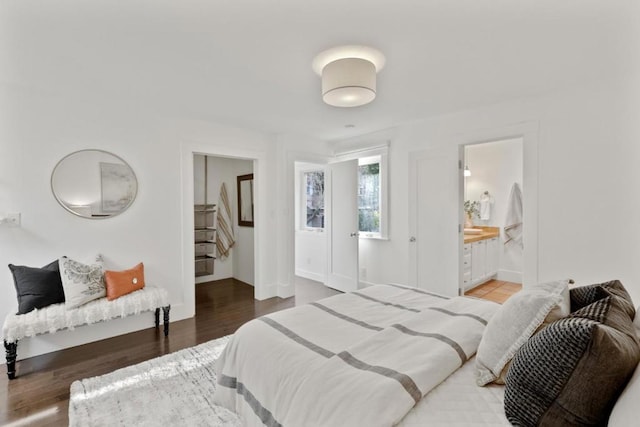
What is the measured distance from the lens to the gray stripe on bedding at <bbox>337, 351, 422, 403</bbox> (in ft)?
3.69

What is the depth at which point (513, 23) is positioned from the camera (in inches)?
70.1

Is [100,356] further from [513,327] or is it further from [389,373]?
[513,327]

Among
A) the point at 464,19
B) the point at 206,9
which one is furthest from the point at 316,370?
the point at 464,19

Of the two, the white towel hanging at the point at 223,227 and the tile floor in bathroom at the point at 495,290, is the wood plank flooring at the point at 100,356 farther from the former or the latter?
the white towel hanging at the point at 223,227

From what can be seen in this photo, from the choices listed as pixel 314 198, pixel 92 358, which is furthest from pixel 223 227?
pixel 92 358

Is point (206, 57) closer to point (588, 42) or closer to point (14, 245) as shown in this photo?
point (14, 245)

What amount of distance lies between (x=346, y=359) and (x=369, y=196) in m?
3.83

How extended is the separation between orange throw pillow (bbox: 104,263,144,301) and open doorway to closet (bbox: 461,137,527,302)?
447 centimetres

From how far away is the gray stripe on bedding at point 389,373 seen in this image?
112 centimetres

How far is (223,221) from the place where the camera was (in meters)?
5.62

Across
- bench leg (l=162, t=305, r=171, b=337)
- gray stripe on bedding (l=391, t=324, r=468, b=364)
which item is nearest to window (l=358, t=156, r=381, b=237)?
bench leg (l=162, t=305, r=171, b=337)

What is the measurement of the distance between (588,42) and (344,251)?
3527mm

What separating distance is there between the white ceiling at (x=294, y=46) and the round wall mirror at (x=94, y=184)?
24.9 inches

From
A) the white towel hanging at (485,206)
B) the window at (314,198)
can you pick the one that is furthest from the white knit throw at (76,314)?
the white towel hanging at (485,206)
